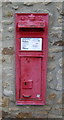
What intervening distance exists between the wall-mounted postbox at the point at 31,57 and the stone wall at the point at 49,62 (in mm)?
74

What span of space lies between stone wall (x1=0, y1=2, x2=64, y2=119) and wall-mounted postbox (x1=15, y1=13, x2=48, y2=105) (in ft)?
0.24

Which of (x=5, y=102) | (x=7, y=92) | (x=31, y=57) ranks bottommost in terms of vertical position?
(x=5, y=102)

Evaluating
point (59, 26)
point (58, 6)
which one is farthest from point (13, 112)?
point (58, 6)

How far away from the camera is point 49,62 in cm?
288

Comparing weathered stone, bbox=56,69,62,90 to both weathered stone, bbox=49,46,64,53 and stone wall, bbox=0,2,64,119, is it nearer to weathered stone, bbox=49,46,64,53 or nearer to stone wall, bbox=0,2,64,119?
stone wall, bbox=0,2,64,119

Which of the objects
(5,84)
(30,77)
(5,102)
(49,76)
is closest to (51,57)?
(49,76)

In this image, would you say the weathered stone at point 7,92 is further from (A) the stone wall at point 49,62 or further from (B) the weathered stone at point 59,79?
(B) the weathered stone at point 59,79

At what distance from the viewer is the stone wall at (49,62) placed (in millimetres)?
2795

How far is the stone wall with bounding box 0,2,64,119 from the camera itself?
279cm

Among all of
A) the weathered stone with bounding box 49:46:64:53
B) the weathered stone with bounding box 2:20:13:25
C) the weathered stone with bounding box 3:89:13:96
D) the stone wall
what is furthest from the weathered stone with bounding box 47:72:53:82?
the weathered stone with bounding box 2:20:13:25

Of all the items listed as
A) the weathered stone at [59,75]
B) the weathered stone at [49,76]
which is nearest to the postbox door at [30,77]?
the weathered stone at [49,76]

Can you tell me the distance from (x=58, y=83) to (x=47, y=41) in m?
0.53

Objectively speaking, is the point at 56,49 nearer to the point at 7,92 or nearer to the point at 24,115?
the point at 7,92

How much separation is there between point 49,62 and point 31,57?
231 mm
